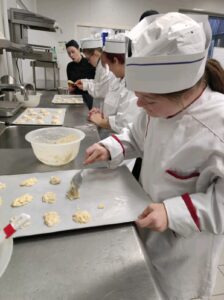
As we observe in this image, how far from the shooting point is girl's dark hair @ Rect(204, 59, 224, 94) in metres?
0.66

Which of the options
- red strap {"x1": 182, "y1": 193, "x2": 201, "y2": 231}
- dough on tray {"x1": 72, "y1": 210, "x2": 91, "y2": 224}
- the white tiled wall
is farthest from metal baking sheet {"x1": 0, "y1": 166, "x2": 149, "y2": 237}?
the white tiled wall

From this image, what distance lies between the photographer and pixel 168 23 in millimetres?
523

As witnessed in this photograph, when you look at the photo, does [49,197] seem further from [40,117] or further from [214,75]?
[40,117]

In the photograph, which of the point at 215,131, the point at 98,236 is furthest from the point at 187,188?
the point at 98,236

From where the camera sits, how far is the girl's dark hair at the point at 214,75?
656 millimetres

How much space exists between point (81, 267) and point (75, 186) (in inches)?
11.3

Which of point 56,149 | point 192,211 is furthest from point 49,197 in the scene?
point 192,211

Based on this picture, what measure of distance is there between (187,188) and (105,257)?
0.34 m

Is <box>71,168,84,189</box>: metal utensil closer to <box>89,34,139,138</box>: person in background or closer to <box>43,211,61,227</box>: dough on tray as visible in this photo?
<box>43,211,61,227</box>: dough on tray

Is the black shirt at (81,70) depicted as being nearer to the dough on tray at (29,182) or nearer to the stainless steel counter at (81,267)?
the dough on tray at (29,182)

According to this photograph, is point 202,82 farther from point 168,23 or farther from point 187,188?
point 187,188

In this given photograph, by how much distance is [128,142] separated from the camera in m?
0.92

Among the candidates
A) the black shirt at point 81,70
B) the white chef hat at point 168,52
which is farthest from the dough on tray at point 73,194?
the black shirt at point 81,70

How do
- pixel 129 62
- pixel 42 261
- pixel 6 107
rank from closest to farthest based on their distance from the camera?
pixel 42 261
pixel 129 62
pixel 6 107
